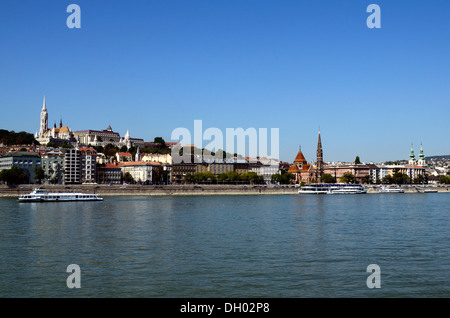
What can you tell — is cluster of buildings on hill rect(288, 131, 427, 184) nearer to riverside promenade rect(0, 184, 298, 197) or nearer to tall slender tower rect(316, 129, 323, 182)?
tall slender tower rect(316, 129, 323, 182)

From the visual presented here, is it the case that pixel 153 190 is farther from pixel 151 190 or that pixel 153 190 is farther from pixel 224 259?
pixel 224 259

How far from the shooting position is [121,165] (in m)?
108

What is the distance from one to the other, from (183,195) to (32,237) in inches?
1978

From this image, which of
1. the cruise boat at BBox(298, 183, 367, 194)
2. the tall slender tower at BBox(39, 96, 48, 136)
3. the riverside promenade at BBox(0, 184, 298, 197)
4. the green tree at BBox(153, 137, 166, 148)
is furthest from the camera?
the green tree at BBox(153, 137, 166, 148)

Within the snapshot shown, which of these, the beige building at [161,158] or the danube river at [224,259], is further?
the beige building at [161,158]

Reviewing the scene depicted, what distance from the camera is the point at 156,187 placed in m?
72.3

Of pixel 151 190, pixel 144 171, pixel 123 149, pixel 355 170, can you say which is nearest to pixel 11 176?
pixel 151 190

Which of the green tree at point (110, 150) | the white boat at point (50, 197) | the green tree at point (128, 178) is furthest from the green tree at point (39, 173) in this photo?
the green tree at point (110, 150)

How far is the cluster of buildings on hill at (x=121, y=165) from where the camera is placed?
3418 inches

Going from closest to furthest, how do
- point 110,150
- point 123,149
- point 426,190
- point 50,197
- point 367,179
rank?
1. point 50,197
2. point 426,190
3. point 110,150
4. point 367,179
5. point 123,149

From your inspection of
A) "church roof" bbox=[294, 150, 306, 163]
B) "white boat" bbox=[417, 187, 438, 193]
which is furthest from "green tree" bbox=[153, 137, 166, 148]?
"white boat" bbox=[417, 187, 438, 193]

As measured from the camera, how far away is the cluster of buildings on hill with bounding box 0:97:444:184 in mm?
86812

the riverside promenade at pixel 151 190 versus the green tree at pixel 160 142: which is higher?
the green tree at pixel 160 142

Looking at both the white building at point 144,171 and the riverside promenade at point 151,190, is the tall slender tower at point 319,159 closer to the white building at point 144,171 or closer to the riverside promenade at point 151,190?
the riverside promenade at point 151,190
